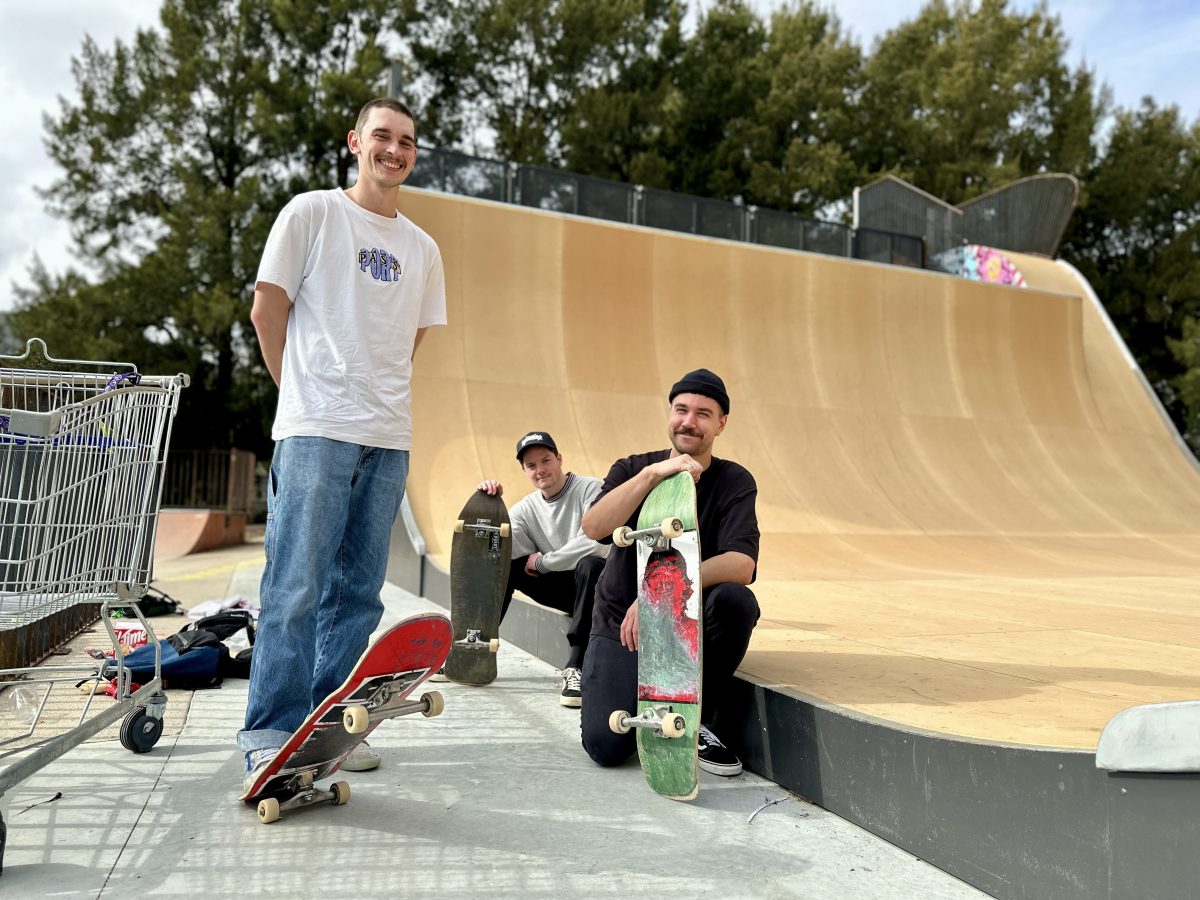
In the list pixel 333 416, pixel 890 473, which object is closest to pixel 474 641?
pixel 333 416

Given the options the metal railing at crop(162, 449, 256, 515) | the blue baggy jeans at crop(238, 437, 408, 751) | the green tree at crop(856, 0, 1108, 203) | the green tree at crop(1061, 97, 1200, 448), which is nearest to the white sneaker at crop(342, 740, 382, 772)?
the blue baggy jeans at crop(238, 437, 408, 751)

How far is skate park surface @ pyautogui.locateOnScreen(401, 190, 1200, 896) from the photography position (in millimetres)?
2309

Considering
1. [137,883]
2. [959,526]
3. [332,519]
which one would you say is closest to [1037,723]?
[332,519]

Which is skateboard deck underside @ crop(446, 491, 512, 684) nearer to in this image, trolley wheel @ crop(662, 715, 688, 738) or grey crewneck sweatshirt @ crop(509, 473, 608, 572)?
grey crewneck sweatshirt @ crop(509, 473, 608, 572)

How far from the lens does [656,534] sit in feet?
8.18

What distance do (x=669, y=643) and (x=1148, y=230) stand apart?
30432 mm

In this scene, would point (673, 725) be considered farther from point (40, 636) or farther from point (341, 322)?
point (40, 636)

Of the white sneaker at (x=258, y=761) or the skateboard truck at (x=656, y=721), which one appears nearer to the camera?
the white sneaker at (x=258, y=761)

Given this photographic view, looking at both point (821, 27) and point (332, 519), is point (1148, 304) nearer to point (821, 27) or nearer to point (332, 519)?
point (821, 27)

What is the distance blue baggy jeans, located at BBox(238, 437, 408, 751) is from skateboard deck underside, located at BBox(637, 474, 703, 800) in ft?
2.52

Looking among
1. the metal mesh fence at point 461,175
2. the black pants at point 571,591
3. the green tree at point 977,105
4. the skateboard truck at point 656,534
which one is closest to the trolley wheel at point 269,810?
the skateboard truck at point 656,534

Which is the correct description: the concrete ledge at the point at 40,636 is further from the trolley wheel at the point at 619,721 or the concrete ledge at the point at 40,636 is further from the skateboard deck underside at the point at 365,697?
the trolley wheel at the point at 619,721

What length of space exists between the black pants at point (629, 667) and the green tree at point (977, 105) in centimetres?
2539

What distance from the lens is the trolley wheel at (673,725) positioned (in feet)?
7.77
